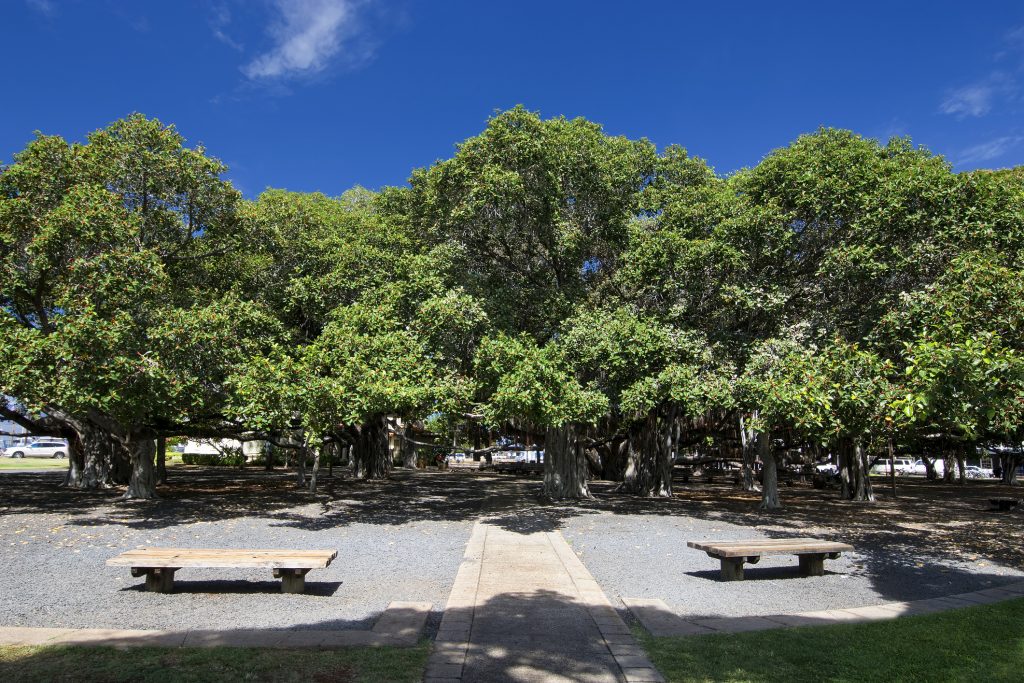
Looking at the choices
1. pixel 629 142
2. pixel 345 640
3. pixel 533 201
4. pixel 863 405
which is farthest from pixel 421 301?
pixel 345 640

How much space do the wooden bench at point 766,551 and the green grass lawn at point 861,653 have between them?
209cm

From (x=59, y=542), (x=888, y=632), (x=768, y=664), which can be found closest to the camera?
(x=768, y=664)

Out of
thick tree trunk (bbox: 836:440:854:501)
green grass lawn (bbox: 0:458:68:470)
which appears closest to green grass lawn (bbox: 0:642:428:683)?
thick tree trunk (bbox: 836:440:854:501)

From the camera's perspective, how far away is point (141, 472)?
18219 millimetres

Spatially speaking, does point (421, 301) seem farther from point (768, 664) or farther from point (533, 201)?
point (768, 664)

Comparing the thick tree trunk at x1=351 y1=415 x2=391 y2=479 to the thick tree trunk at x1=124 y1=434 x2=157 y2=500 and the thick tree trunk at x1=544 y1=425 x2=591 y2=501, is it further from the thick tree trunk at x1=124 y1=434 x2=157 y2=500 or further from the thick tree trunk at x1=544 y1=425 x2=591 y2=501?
the thick tree trunk at x1=544 y1=425 x2=591 y2=501

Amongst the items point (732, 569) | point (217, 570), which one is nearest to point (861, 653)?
point (732, 569)

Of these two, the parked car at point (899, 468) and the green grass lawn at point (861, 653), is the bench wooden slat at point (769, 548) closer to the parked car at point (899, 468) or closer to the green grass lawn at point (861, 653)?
the green grass lawn at point (861, 653)

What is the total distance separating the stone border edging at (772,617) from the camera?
6.08 metres

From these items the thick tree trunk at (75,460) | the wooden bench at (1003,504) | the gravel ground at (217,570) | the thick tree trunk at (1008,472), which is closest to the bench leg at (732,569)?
the gravel ground at (217,570)

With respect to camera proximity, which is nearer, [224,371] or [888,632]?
[888,632]

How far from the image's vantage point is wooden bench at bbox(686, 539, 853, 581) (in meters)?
8.36

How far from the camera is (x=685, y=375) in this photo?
48.8 feet

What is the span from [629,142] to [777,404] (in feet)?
33.8
